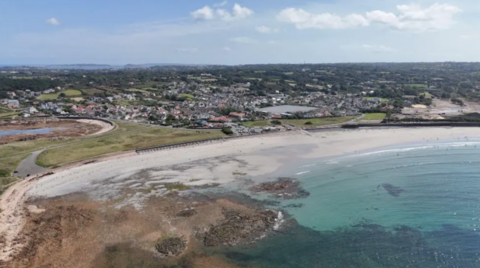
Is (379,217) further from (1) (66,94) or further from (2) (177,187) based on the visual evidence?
(1) (66,94)

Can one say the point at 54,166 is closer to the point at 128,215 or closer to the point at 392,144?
the point at 128,215

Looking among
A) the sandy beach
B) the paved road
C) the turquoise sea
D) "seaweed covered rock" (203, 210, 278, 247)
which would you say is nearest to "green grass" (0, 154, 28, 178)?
the paved road

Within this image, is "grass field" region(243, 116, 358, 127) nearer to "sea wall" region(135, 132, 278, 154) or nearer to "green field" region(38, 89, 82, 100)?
"sea wall" region(135, 132, 278, 154)

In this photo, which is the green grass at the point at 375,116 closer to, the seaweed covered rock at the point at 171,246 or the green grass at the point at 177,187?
the green grass at the point at 177,187

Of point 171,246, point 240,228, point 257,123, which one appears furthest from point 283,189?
point 257,123

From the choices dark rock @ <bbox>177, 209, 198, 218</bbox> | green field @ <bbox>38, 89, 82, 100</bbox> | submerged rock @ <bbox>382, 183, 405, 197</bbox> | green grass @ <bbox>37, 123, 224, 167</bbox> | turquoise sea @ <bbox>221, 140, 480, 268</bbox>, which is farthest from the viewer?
green field @ <bbox>38, 89, 82, 100</bbox>

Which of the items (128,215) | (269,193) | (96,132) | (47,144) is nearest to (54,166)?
(47,144)
